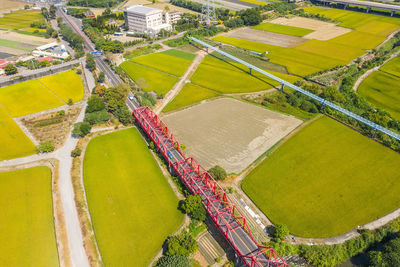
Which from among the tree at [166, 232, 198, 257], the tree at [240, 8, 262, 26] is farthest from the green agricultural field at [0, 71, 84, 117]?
the tree at [240, 8, 262, 26]

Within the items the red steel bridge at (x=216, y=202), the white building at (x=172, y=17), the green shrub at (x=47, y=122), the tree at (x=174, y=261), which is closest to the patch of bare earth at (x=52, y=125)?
the green shrub at (x=47, y=122)

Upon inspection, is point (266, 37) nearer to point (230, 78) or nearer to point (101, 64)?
point (230, 78)

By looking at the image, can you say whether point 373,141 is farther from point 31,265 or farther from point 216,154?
point 31,265

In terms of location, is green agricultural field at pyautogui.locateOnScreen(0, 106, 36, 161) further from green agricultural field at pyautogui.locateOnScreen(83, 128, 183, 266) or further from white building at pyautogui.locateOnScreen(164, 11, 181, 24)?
white building at pyautogui.locateOnScreen(164, 11, 181, 24)

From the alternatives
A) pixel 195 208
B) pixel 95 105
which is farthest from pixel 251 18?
pixel 195 208

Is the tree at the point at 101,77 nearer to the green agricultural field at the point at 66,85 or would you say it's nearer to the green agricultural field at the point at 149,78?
the green agricultural field at the point at 66,85

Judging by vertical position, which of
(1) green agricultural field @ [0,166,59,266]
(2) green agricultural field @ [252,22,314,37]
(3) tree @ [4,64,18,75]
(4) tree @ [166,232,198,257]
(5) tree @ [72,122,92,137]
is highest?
(2) green agricultural field @ [252,22,314,37]

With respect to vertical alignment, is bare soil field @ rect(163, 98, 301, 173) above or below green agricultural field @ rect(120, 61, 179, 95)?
below

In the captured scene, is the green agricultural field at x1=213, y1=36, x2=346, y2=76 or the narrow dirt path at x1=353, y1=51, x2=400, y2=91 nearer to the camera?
the narrow dirt path at x1=353, y1=51, x2=400, y2=91
